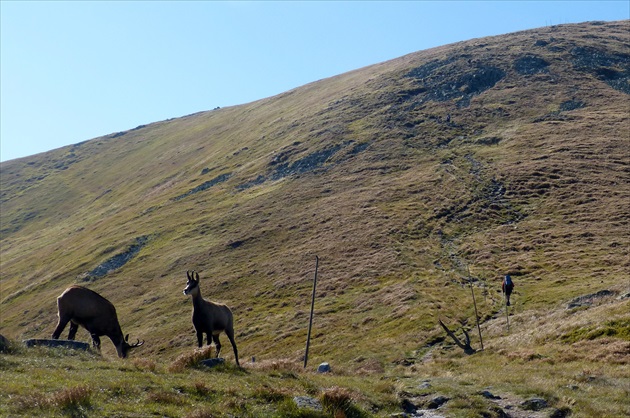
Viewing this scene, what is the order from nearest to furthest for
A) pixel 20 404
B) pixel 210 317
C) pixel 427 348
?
1. pixel 20 404
2. pixel 210 317
3. pixel 427 348

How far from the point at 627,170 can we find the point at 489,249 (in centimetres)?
3249

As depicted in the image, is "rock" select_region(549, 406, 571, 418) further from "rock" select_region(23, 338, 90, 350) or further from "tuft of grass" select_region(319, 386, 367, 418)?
"rock" select_region(23, 338, 90, 350)

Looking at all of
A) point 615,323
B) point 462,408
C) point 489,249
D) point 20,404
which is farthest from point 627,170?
point 20,404

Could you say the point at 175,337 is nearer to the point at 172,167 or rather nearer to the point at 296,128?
the point at 296,128

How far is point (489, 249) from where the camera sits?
65438 mm

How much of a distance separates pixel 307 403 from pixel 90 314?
1025 centimetres

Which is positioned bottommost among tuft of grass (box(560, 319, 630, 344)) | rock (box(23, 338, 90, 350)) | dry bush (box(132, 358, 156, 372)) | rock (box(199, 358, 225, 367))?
tuft of grass (box(560, 319, 630, 344))

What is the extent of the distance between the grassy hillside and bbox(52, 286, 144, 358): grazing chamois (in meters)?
3.57

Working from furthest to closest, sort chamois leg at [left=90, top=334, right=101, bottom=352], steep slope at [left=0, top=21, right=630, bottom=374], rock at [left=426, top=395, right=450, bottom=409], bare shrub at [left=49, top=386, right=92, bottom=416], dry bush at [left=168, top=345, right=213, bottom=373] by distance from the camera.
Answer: steep slope at [left=0, top=21, right=630, bottom=374], chamois leg at [left=90, top=334, right=101, bottom=352], rock at [left=426, top=395, right=450, bottom=409], dry bush at [left=168, top=345, right=213, bottom=373], bare shrub at [left=49, top=386, right=92, bottom=416]

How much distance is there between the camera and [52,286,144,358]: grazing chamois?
21078mm

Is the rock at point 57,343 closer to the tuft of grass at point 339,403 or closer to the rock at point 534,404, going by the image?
the tuft of grass at point 339,403

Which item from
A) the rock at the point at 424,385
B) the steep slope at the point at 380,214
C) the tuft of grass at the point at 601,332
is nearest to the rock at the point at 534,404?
the rock at the point at 424,385

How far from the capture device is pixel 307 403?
565 inches

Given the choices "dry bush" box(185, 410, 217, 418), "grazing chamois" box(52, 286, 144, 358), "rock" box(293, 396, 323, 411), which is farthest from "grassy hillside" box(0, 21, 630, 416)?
"grazing chamois" box(52, 286, 144, 358)
